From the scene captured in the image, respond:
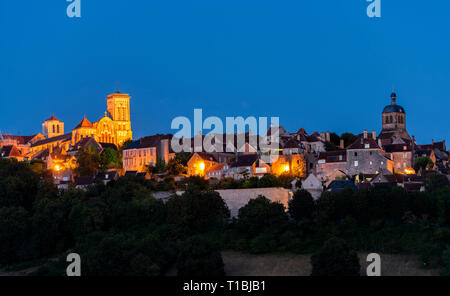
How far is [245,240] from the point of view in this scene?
54.5 metres

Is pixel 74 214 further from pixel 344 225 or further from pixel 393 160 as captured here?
pixel 393 160

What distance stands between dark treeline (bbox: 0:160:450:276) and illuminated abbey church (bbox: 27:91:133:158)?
2926cm

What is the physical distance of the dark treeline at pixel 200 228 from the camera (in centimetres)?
4894

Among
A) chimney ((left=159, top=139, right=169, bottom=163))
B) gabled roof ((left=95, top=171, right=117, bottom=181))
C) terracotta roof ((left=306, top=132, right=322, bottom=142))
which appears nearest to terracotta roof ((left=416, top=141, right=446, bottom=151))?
terracotta roof ((left=306, top=132, right=322, bottom=142))

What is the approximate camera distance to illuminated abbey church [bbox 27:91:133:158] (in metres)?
96.7

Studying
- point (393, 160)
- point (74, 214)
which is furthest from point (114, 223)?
point (393, 160)

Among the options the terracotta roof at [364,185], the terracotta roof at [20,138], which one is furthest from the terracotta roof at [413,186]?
the terracotta roof at [20,138]

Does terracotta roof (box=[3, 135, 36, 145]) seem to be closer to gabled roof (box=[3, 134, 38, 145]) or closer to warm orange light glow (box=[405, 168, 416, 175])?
gabled roof (box=[3, 134, 38, 145])

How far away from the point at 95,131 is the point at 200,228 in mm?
46109

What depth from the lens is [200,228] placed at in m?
57.1

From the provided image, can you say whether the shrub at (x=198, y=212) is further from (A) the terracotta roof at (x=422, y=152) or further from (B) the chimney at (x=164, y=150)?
(A) the terracotta roof at (x=422, y=152)

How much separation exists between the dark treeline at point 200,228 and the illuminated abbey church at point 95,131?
1152 inches
